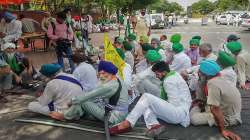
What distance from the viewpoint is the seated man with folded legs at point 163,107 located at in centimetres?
639

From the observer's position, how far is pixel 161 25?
43000 mm

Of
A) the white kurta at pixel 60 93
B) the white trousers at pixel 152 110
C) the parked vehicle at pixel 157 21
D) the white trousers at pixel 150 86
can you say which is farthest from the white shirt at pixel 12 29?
the parked vehicle at pixel 157 21

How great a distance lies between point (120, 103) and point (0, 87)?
3.92 meters

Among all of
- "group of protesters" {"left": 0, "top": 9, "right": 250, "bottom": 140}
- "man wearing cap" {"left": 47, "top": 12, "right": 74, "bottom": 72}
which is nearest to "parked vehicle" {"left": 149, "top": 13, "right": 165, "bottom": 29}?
"man wearing cap" {"left": 47, "top": 12, "right": 74, "bottom": 72}

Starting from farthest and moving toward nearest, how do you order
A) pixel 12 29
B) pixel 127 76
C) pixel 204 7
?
pixel 204 7
pixel 12 29
pixel 127 76

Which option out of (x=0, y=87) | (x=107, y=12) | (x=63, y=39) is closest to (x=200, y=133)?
(x=0, y=87)

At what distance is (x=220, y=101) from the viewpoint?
20.9ft

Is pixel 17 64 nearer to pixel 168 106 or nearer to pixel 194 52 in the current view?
pixel 194 52

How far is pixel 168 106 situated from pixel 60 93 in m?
1.87

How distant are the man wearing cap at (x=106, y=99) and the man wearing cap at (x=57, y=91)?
23cm

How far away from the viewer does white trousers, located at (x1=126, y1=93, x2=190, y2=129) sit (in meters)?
6.38

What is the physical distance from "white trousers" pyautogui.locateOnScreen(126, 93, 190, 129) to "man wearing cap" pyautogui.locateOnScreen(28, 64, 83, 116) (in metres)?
1.22

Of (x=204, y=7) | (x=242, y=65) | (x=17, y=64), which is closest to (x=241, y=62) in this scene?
(x=242, y=65)

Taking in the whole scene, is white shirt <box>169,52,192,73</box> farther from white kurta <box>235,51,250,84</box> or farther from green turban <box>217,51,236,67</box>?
green turban <box>217,51,236,67</box>
